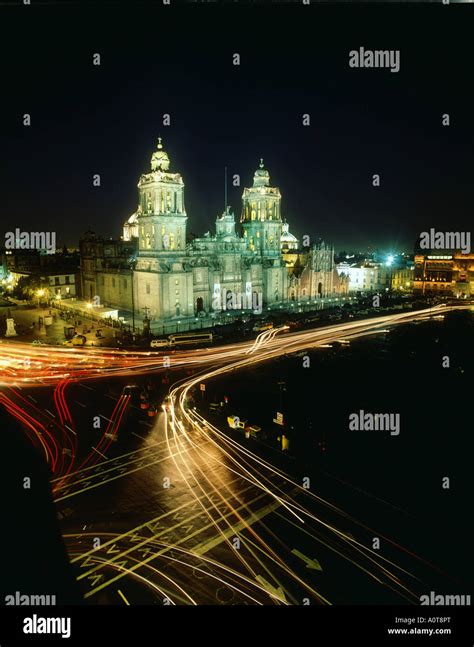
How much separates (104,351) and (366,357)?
18671 millimetres

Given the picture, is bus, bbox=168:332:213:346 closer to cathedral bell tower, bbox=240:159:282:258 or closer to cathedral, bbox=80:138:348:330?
cathedral, bbox=80:138:348:330

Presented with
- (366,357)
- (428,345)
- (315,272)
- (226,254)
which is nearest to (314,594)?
(366,357)

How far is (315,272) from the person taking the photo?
59469 millimetres

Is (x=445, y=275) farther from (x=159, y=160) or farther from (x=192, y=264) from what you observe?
(x=159, y=160)

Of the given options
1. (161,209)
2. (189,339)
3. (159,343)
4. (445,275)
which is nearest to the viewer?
(159,343)

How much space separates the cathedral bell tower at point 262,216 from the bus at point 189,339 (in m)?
21.0

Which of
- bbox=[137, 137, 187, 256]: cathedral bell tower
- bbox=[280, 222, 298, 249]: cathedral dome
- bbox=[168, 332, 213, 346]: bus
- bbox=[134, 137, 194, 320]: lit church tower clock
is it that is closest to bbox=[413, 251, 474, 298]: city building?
bbox=[280, 222, 298, 249]: cathedral dome

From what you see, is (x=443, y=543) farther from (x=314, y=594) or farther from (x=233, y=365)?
(x=233, y=365)

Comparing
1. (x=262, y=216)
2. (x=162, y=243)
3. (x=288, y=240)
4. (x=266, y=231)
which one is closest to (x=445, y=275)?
(x=288, y=240)

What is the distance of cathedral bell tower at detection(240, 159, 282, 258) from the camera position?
53906 mm

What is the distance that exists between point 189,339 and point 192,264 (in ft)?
41.3

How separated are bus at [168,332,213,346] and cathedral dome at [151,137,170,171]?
57.0 ft

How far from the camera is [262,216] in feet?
178

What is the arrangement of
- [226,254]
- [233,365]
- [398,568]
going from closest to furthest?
[398,568] < [233,365] < [226,254]
